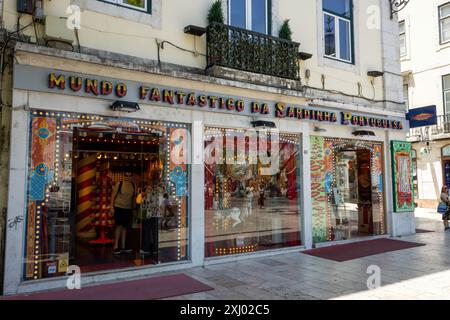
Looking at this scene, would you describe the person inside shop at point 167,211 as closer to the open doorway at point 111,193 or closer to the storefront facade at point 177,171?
the storefront facade at point 177,171

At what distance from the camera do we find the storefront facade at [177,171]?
228 inches

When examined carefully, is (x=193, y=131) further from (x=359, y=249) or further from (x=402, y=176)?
(x=402, y=176)

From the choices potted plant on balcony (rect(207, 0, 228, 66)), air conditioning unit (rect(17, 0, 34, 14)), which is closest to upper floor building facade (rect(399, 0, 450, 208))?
potted plant on balcony (rect(207, 0, 228, 66))

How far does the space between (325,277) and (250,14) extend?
601cm

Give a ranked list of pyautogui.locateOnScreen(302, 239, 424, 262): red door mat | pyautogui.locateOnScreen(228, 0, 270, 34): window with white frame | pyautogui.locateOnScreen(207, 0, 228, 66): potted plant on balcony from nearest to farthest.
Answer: pyautogui.locateOnScreen(207, 0, 228, 66): potted plant on balcony
pyautogui.locateOnScreen(302, 239, 424, 262): red door mat
pyautogui.locateOnScreen(228, 0, 270, 34): window with white frame

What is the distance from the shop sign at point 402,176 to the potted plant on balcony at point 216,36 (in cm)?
629

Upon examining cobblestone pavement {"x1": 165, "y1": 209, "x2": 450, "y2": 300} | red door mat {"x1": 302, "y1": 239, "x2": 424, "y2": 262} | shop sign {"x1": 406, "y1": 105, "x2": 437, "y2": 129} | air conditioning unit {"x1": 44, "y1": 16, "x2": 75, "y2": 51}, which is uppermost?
air conditioning unit {"x1": 44, "y1": 16, "x2": 75, "y2": 51}

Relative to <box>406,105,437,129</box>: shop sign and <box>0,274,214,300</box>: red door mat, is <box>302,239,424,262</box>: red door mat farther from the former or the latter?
<box>406,105,437,129</box>: shop sign

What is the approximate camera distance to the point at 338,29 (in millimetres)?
10227

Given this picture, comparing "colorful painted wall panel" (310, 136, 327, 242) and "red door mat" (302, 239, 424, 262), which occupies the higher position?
"colorful painted wall panel" (310, 136, 327, 242)

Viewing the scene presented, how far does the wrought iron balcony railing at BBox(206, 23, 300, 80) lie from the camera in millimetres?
7555

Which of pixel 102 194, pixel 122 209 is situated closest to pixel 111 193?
pixel 102 194

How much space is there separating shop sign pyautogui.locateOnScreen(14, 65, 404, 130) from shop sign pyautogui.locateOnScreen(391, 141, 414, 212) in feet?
7.37
